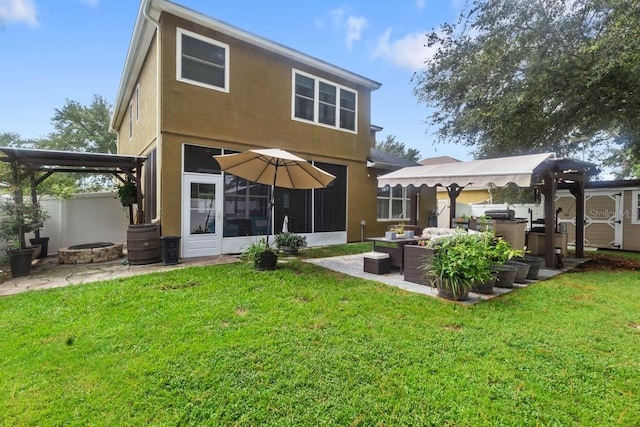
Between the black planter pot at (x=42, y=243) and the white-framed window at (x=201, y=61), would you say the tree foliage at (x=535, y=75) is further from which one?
the black planter pot at (x=42, y=243)

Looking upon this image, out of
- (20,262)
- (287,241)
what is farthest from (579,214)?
(20,262)

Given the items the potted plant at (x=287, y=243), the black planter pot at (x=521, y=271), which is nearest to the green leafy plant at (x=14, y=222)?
the potted plant at (x=287, y=243)

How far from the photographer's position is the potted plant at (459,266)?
476 cm

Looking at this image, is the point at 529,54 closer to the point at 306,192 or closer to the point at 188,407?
the point at 306,192

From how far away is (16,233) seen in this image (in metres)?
6.61

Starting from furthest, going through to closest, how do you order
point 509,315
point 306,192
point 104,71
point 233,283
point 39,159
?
point 104,71, point 306,192, point 39,159, point 233,283, point 509,315

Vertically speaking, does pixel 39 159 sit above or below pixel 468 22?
below

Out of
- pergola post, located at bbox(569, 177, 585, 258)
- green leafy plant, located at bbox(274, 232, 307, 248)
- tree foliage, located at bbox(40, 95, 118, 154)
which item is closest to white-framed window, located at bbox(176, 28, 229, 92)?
green leafy plant, located at bbox(274, 232, 307, 248)

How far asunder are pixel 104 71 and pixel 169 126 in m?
13.7

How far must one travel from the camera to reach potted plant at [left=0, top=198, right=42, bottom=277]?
633cm

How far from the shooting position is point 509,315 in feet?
13.8

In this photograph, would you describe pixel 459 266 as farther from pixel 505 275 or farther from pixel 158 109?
pixel 158 109

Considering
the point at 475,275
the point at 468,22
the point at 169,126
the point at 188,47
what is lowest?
the point at 475,275

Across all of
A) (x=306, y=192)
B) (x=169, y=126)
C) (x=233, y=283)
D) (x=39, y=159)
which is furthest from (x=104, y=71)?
(x=233, y=283)
